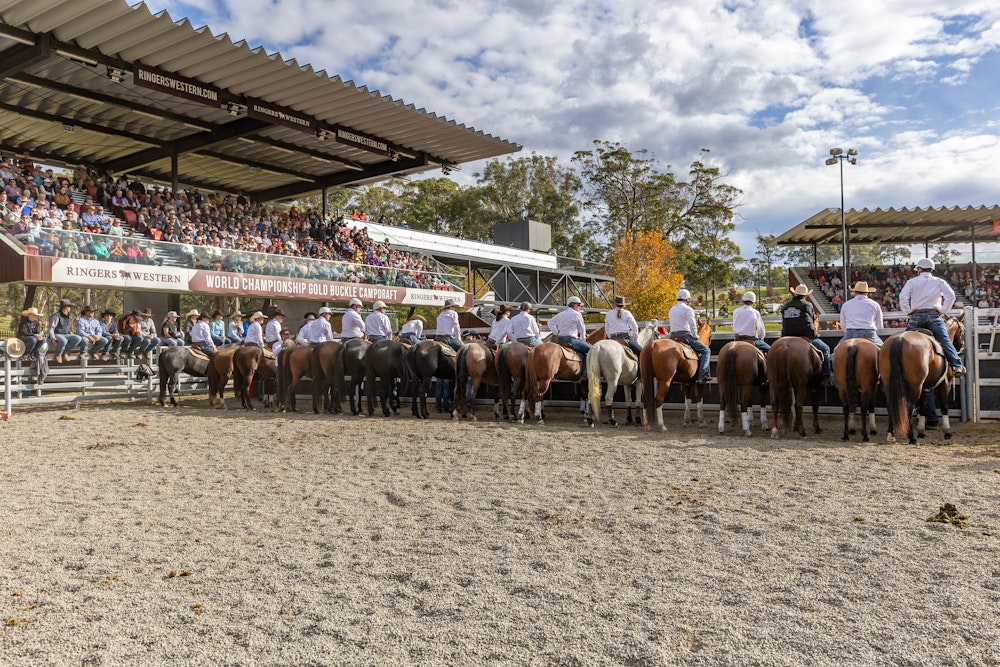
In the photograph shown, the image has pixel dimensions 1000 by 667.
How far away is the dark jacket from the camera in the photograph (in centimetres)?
1088

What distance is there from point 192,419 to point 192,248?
9346 millimetres

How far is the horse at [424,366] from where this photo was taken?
13328 mm

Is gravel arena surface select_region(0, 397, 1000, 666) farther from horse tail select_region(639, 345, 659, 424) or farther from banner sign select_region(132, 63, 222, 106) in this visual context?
banner sign select_region(132, 63, 222, 106)

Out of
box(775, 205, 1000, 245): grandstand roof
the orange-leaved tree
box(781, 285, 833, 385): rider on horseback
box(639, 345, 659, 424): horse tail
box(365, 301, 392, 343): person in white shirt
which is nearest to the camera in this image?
box(781, 285, 833, 385): rider on horseback

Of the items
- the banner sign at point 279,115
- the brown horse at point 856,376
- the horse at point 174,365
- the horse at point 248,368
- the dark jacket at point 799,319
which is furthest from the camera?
the banner sign at point 279,115

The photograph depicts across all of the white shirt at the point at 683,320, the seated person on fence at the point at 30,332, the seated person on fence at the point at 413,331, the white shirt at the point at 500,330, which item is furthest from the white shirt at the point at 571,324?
the seated person on fence at the point at 30,332

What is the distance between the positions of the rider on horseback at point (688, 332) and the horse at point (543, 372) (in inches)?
72.0

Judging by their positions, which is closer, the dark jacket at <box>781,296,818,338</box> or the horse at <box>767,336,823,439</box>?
the horse at <box>767,336,823,439</box>

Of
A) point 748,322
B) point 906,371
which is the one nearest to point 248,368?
point 748,322

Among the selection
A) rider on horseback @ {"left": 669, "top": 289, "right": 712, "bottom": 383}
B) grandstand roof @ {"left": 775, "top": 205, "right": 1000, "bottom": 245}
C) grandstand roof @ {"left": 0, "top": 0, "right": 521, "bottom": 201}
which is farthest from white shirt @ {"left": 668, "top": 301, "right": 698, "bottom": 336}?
grandstand roof @ {"left": 775, "top": 205, "right": 1000, "bottom": 245}

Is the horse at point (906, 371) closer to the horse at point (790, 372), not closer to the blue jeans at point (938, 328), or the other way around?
the blue jeans at point (938, 328)

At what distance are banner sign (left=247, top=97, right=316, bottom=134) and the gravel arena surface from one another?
666 inches

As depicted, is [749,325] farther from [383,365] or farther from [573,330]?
[383,365]

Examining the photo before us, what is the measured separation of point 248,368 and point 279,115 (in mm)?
11504
